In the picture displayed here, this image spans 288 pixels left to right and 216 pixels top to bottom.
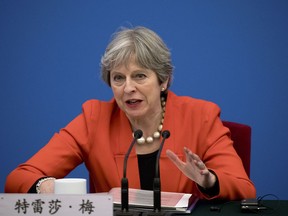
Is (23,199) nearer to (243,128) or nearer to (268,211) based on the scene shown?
(268,211)

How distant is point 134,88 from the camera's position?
2.22 metres

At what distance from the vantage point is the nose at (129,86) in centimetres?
221

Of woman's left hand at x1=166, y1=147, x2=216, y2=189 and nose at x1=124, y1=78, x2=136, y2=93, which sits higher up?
nose at x1=124, y1=78, x2=136, y2=93

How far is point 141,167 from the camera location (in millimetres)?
2285

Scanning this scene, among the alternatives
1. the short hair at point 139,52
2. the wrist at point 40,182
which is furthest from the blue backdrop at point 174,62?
the wrist at point 40,182

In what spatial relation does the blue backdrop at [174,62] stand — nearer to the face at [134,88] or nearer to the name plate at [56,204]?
the face at [134,88]

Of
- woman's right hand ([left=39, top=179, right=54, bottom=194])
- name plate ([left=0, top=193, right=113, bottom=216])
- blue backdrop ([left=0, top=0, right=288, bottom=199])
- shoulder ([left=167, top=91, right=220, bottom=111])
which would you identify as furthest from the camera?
blue backdrop ([left=0, top=0, right=288, bottom=199])

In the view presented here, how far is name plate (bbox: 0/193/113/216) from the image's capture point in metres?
1.47

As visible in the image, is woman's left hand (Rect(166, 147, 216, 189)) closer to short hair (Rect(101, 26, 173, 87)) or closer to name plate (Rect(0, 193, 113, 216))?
name plate (Rect(0, 193, 113, 216))

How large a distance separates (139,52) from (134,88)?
139 mm

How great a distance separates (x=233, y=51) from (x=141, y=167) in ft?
3.96

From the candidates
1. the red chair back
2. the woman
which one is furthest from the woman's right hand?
the red chair back

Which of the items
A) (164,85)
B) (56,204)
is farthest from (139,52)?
(56,204)

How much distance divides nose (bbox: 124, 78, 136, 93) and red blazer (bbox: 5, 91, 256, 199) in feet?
0.66
